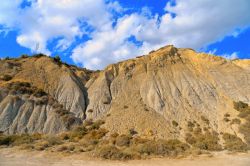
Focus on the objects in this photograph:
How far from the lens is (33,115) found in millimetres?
41969

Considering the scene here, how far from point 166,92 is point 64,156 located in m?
22.3

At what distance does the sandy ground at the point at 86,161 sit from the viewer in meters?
25.3

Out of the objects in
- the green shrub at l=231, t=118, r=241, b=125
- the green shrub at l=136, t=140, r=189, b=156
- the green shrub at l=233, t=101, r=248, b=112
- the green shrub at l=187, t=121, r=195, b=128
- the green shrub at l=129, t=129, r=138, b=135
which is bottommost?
the green shrub at l=136, t=140, r=189, b=156

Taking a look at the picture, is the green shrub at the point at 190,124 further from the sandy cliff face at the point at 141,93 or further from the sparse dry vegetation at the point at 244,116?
the sparse dry vegetation at the point at 244,116

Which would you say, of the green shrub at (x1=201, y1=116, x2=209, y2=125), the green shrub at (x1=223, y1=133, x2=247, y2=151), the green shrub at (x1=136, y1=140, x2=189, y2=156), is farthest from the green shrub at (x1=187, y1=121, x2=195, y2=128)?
Answer: the green shrub at (x1=136, y1=140, x2=189, y2=156)

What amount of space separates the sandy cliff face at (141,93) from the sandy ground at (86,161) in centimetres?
1045

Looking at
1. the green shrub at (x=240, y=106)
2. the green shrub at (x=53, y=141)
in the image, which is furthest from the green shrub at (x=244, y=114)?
the green shrub at (x=53, y=141)

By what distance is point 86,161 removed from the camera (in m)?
26.8

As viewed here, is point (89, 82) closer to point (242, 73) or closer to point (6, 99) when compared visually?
point (6, 99)

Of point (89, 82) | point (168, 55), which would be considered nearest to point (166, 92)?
point (168, 55)

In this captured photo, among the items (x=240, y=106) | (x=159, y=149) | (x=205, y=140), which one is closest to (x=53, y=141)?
(x=159, y=149)

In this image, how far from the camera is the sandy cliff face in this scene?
4128cm

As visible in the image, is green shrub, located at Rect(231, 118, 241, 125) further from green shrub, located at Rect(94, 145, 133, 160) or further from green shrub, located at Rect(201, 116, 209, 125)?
green shrub, located at Rect(94, 145, 133, 160)

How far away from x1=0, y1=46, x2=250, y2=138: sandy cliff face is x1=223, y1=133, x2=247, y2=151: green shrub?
5.62ft
